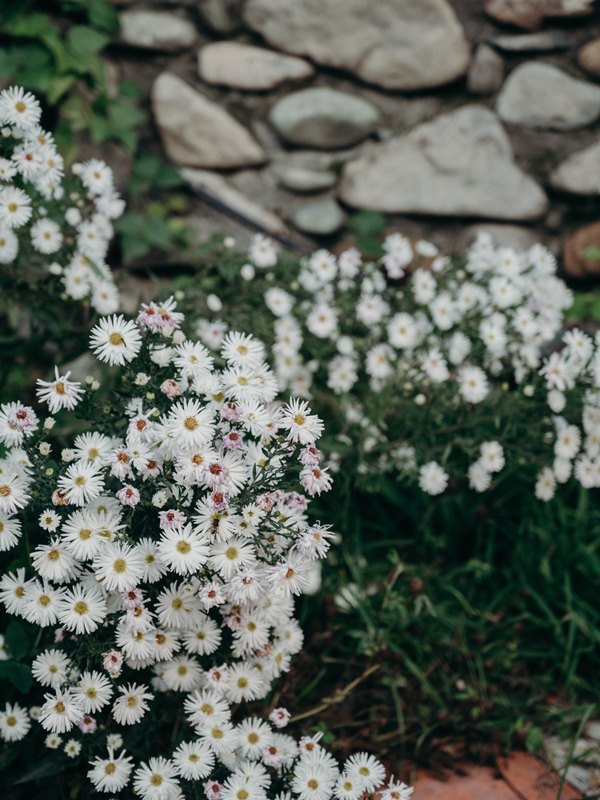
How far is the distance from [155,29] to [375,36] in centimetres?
73

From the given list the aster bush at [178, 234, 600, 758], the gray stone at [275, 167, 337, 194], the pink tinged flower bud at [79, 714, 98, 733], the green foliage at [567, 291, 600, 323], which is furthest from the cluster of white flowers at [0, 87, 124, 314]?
the green foliage at [567, 291, 600, 323]

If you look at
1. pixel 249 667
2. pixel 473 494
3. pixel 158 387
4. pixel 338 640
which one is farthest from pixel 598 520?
pixel 158 387

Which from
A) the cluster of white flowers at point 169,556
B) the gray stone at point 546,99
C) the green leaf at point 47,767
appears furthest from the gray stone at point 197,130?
the green leaf at point 47,767

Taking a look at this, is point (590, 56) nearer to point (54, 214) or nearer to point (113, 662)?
point (54, 214)

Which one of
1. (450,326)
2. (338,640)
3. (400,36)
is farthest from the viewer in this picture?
(400,36)

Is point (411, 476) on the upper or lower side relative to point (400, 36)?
lower

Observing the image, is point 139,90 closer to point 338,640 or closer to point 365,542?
point 365,542

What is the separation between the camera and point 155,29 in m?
2.67

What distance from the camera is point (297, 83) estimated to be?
8.84ft

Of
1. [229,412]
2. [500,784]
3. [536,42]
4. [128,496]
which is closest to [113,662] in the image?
[128,496]

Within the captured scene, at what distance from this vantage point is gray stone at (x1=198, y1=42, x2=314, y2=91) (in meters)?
2.65

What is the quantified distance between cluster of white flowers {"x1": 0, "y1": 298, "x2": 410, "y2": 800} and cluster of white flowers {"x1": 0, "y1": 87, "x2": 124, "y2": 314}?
0.53 metres

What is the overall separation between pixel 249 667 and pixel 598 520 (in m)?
1.27

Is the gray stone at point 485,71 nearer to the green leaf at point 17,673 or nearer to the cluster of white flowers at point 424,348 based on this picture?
the cluster of white flowers at point 424,348
